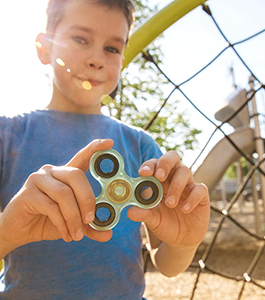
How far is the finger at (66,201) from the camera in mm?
294

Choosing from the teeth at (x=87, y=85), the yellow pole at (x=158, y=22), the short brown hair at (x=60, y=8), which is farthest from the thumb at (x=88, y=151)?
the yellow pole at (x=158, y=22)

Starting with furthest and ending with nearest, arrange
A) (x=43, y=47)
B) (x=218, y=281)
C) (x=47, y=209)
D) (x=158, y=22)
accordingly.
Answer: (x=218, y=281) < (x=158, y=22) < (x=43, y=47) < (x=47, y=209)

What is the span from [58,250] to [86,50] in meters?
0.34

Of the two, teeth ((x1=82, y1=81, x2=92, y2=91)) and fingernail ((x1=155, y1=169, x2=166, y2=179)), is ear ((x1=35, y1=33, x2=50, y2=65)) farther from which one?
fingernail ((x1=155, y1=169, x2=166, y2=179))

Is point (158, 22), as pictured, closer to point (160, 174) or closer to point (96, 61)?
point (96, 61)

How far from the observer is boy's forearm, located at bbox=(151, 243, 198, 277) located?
0.48 metres

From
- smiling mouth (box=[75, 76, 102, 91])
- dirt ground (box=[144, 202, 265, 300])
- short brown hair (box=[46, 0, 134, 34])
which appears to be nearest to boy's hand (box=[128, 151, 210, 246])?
smiling mouth (box=[75, 76, 102, 91])

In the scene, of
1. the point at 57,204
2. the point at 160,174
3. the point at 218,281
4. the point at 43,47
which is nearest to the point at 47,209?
the point at 57,204

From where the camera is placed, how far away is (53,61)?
21.6 inches

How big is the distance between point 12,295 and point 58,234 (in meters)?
0.20

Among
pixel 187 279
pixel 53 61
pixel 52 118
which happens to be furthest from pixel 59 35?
pixel 187 279

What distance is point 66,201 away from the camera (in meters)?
0.29

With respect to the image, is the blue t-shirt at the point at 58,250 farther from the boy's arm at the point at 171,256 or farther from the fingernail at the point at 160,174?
the fingernail at the point at 160,174

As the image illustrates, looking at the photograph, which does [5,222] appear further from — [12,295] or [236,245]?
[236,245]
